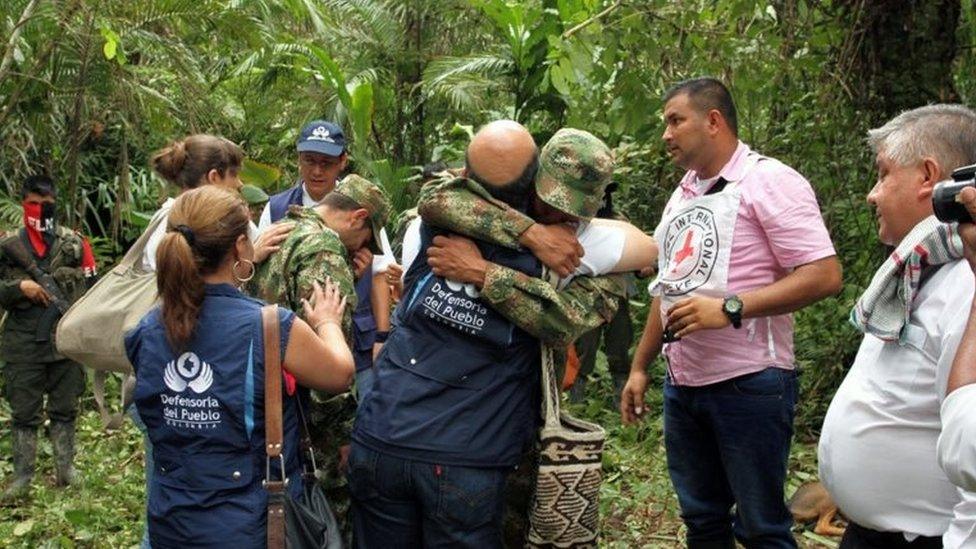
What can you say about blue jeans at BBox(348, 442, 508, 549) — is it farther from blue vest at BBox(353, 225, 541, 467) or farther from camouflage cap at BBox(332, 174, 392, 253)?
camouflage cap at BBox(332, 174, 392, 253)

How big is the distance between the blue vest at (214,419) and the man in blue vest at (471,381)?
387mm

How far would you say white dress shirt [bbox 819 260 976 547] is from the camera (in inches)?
104

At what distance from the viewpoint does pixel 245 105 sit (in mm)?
12492

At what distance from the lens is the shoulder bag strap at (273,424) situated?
3076 mm

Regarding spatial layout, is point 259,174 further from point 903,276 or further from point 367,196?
point 903,276

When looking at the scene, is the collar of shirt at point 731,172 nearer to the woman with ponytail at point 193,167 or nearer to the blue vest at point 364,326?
the blue vest at point 364,326

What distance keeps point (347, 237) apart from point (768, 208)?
4.71 feet

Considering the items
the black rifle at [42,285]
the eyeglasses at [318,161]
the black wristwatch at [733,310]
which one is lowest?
the black rifle at [42,285]

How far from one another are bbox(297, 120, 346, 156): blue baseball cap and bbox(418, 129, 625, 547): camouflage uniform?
7.07 feet

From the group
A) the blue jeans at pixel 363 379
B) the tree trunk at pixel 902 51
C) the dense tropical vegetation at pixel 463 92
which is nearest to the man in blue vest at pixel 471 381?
the blue jeans at pixel 363 379

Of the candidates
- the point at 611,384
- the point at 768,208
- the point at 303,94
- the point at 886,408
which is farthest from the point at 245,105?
the point at 886,408

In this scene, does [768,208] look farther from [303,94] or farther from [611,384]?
[303,94]

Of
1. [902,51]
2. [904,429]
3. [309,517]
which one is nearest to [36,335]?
[309,517]

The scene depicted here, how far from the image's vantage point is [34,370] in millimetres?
7012
